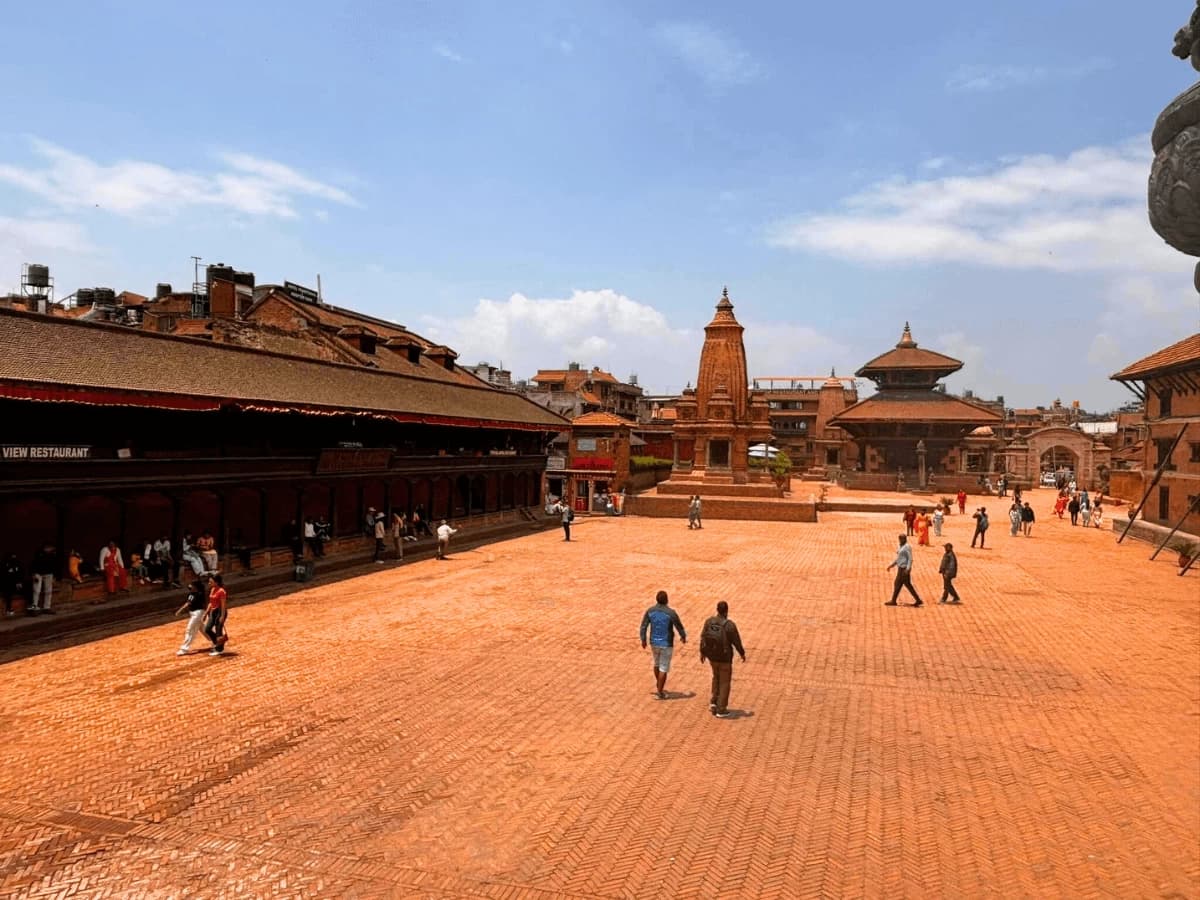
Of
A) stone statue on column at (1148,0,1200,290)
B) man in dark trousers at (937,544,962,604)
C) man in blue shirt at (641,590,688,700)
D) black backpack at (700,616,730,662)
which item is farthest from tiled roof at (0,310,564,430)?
stone statue on column at (1148,0,1200,290)

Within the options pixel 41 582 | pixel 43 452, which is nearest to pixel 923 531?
pixel 41 582

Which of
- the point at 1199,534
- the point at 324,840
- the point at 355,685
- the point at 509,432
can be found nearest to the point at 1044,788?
the point at 324,840

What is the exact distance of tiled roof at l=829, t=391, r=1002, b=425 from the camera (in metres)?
57.4

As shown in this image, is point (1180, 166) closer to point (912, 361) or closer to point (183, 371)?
point (183, 371)

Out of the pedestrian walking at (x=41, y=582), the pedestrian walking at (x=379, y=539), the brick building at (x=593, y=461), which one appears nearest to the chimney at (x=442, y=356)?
the brick building at (x=593, y=461)

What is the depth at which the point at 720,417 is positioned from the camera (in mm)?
45250

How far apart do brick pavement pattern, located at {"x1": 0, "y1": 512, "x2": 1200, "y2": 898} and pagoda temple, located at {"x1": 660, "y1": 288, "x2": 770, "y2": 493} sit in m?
28.1

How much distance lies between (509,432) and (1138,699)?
27.5 meters

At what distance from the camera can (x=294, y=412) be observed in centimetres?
1969

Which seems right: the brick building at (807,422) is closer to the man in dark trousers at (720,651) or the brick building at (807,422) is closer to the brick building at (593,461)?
the brick building at (593,461)

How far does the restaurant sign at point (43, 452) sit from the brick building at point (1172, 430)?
3351cm

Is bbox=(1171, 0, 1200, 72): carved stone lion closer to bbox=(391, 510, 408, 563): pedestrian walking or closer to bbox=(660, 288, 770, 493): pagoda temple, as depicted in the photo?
bbox=(391, 510, 408, 563): pedestrian walking

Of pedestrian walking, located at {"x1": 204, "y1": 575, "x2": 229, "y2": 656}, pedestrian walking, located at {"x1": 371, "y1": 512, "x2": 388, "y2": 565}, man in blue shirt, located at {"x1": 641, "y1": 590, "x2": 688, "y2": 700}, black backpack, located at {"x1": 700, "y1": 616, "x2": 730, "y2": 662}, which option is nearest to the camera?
black backpack, located at {"x1": 700, "y1": 616, "x2": 730, "y2": 662}

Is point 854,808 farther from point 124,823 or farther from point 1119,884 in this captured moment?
point 124,823
